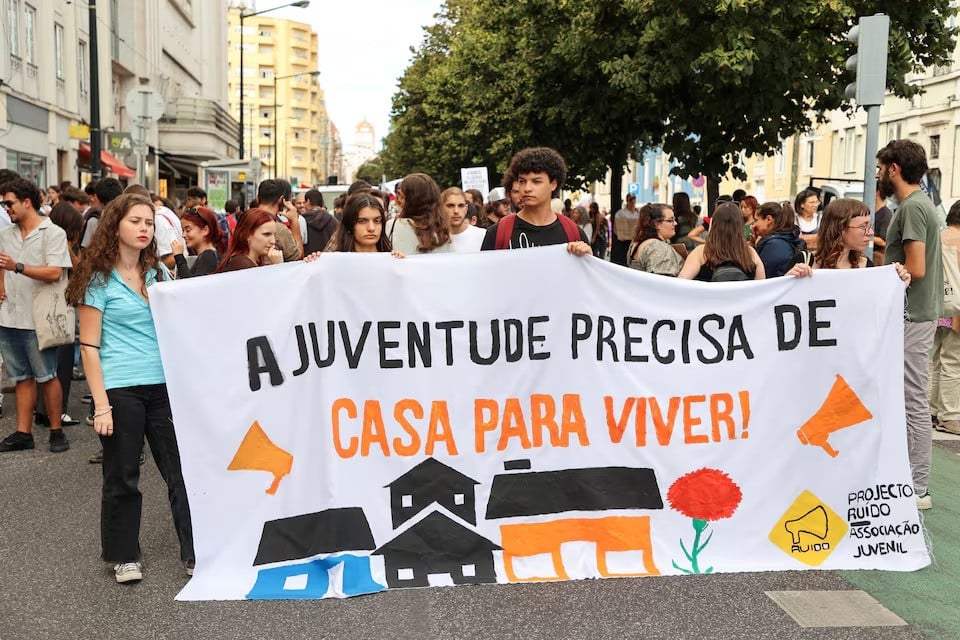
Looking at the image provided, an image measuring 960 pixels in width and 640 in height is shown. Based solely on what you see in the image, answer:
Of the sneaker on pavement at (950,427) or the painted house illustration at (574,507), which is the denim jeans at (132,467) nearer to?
the painted house illustration at (574,507)

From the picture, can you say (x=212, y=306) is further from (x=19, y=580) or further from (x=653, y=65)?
(x=653, y=65)

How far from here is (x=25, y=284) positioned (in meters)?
8.37

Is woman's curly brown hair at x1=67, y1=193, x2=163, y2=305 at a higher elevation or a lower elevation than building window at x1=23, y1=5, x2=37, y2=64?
lower

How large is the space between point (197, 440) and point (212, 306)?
2.02ft

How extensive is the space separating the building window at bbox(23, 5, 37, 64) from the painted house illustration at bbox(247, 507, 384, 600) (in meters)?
27.1

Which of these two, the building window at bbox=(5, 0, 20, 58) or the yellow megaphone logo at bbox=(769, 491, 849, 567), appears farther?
the building window at bbox=(5, 0, 20, 58)

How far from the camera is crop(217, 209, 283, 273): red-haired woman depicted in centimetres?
581

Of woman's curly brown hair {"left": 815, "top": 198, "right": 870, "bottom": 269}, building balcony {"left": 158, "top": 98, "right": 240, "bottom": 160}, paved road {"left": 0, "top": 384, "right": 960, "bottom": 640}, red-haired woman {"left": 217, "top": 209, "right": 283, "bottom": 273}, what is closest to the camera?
paved road {"left": 0, "top": 384, "right": 960, "bottom": 640}

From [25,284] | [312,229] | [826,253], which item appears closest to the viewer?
[826,253]

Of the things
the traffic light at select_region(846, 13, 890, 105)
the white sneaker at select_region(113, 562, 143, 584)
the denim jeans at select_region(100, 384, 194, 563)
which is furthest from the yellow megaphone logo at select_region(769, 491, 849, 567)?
the traffic light at select_region(846, 13, 890, 105)

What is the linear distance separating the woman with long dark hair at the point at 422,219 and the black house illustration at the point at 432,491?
1.68 meters

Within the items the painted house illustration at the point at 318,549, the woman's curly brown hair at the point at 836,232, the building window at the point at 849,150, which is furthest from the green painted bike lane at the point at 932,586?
the building window at the point at 849,150

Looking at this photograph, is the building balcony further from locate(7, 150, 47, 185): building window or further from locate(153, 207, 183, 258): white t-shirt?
locate(153, 207, 183, 258): white t-shirt

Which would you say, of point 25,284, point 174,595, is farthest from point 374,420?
point 25,284
